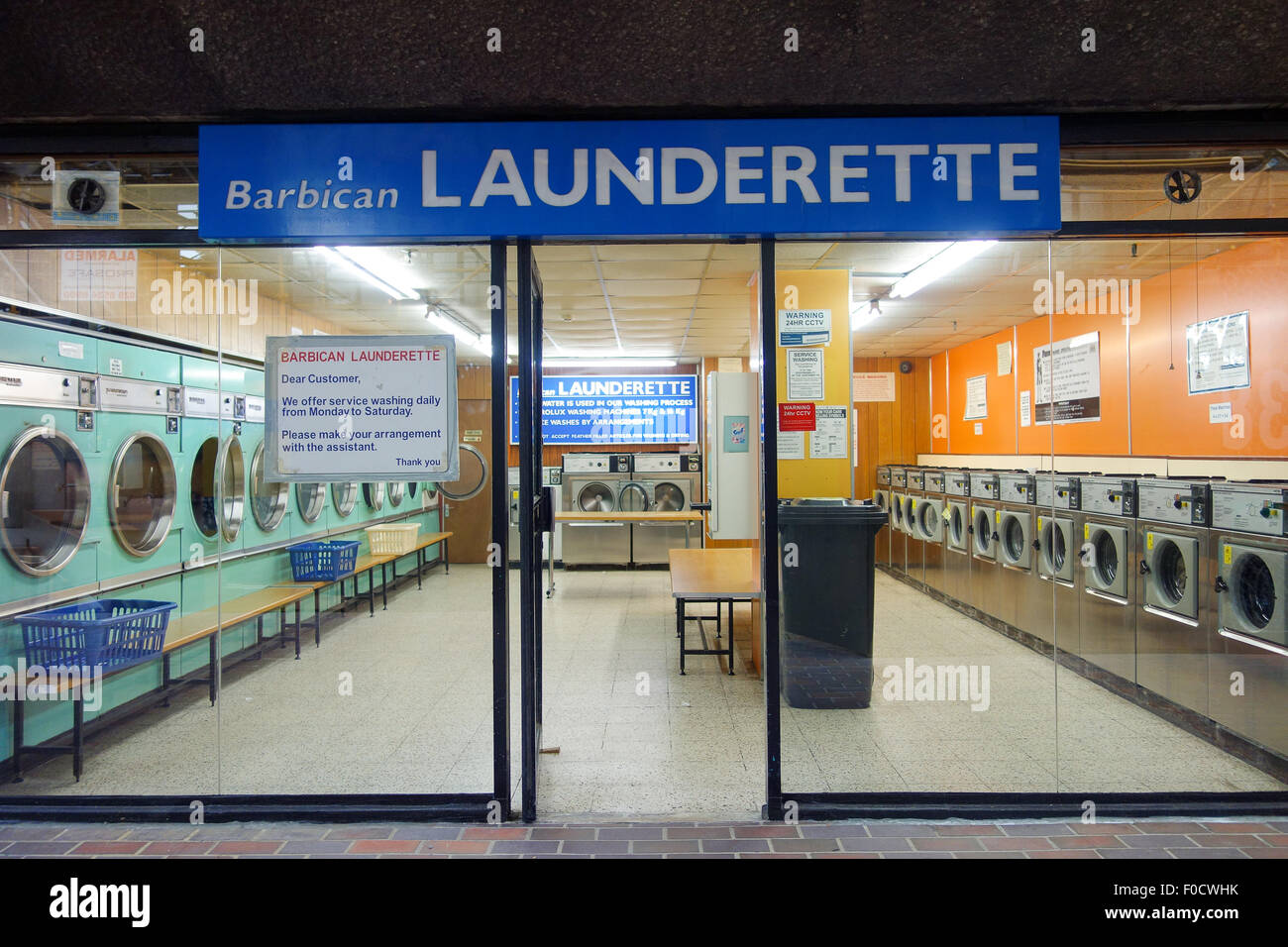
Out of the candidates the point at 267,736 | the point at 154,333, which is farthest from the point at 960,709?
the point at 154,333

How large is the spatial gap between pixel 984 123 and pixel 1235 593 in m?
2.55

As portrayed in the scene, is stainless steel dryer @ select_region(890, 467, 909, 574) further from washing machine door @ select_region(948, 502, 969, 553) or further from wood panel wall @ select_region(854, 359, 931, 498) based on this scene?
washing machine door @ select_region(948, 502, 969, 553)

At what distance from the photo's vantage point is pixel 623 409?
10.3m

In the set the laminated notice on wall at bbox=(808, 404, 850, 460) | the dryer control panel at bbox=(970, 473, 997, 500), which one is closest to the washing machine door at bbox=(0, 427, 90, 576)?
the laminated notice on wall at bbox=(808, 404, 850, 460)

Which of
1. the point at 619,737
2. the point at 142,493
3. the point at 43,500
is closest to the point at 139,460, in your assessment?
the point at 142,493

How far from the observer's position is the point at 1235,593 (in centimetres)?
337

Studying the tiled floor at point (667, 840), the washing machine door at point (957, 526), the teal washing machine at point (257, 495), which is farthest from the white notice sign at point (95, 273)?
the washing machine door at point (957, 526)

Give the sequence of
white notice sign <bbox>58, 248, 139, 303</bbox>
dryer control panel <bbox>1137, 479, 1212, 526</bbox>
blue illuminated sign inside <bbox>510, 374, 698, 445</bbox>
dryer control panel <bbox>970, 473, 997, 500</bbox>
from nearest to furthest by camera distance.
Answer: white notice sign <bbox>58, 248, 139, 303</bbox>, dryer control panel <bbox>1137, 479, 1212, 526</bbox>, dryer control panel <bbox>970, 473, 997, 500</bbox>, blue illuminated sign inside <bbox>510, 374, 698, 445</bbox>

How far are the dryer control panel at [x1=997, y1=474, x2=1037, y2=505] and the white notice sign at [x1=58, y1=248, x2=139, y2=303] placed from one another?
18.3ft

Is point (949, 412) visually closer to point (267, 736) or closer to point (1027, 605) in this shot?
point (1027, 605)

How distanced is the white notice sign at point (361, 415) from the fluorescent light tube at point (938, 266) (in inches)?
123

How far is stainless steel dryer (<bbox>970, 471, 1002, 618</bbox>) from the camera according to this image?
561cm

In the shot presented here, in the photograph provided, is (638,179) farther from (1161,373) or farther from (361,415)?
(1161,373)

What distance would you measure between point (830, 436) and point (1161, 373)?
258 cm
